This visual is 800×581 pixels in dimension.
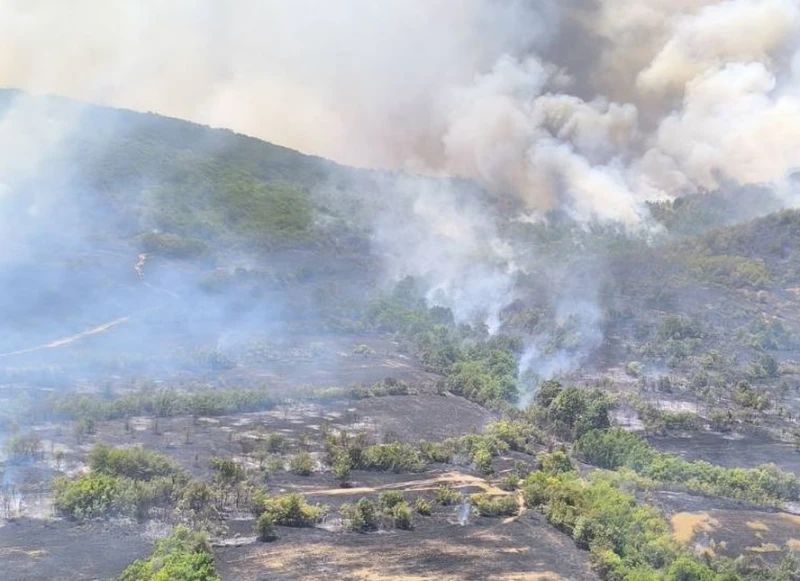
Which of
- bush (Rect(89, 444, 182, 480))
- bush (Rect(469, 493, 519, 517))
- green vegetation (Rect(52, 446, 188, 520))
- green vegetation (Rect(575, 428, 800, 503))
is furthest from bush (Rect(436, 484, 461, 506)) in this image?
bush (Rect(89, 444, 182, 480))


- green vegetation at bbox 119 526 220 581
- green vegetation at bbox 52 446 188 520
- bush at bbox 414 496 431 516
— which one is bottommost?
green vegetation at bbox 119 526 220 581

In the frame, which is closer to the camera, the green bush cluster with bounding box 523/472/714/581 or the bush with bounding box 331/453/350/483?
the green bush cluster with bounding box 523/472/714/581

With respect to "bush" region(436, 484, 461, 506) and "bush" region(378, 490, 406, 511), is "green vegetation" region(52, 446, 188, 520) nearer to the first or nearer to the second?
"bush" region(378, 490, 406, 511)

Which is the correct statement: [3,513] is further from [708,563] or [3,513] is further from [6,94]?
[6,94]

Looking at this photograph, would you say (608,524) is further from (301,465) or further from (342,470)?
(301,465)

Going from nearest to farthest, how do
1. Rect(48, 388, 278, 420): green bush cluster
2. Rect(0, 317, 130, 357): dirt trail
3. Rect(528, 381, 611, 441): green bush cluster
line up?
Rect(48, 388, 278, 420): green bush cluster → Rect(528, 381, 611, 441): green bush cluster → Rect(0, 317, 130, 357): dirt trail

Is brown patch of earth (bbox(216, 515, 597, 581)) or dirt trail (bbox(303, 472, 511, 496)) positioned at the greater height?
dirt trail (bbox(303, 472, 511, 496))

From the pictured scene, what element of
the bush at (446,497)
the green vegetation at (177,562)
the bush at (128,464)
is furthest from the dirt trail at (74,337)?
the green vegetation at (177,562)

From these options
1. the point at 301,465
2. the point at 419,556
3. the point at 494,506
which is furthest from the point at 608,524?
the point at 301,465

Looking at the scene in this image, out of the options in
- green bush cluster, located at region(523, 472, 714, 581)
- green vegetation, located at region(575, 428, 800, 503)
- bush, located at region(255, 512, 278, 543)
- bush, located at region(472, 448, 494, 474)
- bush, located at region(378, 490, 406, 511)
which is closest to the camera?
→ green bush cluster, located at region(523, 472, 714, 581)
